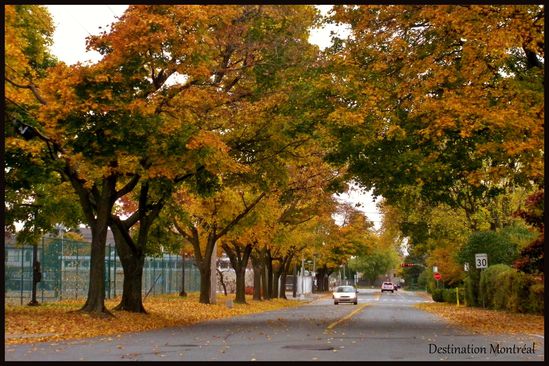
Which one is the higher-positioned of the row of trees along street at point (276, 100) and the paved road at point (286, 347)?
the row of trees along street at point (276, 100)

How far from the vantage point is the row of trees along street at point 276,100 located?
20.0m

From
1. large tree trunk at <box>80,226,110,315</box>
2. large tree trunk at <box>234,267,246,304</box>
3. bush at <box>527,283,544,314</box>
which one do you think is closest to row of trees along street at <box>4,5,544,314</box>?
large tree trunk at <box>80,226,110,315</box>

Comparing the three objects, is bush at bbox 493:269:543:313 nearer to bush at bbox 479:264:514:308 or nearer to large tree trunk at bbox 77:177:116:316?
bush at bbox 479:264:514:308

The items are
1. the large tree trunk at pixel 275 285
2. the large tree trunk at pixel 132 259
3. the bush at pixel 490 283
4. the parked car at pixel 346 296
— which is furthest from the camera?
the large tree trunk at pixel 275 285

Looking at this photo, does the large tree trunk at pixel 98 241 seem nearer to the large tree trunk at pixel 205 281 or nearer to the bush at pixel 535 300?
the bush at pixel 535 300

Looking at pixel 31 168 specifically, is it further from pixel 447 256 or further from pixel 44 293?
pixel 447 256

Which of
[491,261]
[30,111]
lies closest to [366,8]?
[30,111]

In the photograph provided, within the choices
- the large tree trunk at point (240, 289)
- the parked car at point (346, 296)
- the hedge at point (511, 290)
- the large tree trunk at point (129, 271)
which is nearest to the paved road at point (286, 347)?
the large tree trunk at point (129, 271)

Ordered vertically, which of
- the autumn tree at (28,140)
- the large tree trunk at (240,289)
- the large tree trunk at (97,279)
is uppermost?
the autumn tree at (28,140)

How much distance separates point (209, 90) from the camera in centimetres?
2536

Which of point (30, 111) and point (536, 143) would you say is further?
point (30, 111)

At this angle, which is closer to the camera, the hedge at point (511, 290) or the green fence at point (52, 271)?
the hedge at point (511, 290)

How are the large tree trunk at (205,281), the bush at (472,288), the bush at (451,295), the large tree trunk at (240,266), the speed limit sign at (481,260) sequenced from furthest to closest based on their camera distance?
1. the bush at (451,295)
2. the large tree trunk at (240,266)
3. the bush at (472,288)
4. the large tree trunk at (205,281)
5. the speed limit sign at (481,260)

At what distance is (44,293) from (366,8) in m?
24.4
